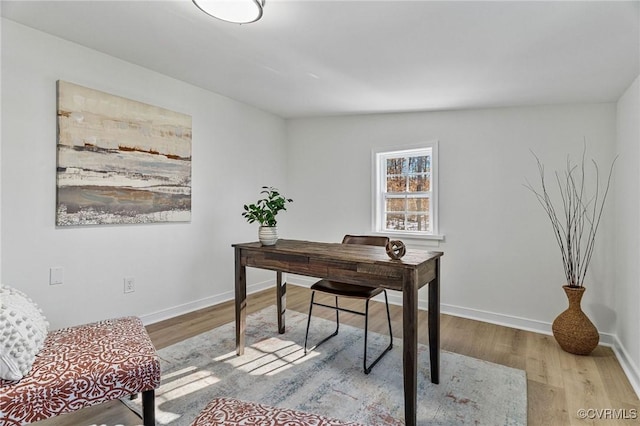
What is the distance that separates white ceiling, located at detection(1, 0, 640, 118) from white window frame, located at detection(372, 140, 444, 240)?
25.4 inches

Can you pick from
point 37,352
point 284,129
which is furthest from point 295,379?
point 284,129

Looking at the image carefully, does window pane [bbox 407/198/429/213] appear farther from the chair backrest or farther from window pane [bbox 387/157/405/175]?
the chair backrest

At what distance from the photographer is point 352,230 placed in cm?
416

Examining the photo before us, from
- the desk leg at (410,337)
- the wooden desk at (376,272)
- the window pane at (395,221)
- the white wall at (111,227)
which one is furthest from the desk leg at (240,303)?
the window pane at (395,221)

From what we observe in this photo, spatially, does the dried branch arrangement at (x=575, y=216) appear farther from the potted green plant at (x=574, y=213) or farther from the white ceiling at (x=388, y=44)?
the white ceiling at (x=388, y=44)

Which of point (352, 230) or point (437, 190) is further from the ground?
point (437, 190)

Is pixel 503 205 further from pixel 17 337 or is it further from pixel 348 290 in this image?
pixel 17 337

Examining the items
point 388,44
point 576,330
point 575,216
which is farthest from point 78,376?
point 575,216

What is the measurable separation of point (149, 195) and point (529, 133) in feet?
11.8

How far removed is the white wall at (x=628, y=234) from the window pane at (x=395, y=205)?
189cm

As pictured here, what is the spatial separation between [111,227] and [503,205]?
142 inches

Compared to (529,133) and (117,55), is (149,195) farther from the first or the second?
(529,133)

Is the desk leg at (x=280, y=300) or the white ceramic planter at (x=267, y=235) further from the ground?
the white ceramic planter at (x=267, y=235)

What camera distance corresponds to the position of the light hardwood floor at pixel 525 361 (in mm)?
1783
